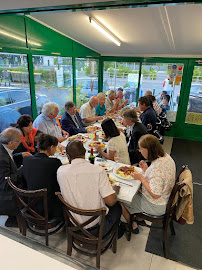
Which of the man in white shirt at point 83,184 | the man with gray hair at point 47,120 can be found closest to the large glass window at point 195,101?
the man with gray hair at point 47,120

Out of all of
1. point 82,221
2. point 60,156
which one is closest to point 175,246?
point 82,221

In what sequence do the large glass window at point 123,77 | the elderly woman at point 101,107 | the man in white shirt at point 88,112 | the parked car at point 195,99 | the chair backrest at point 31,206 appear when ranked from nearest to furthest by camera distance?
the chair backrest at point 31,206 < the man in white shirt at point 88,112 < the elderly woman at point 101,107 < the parked car at point 195,99 < the large glass window at point 123,77

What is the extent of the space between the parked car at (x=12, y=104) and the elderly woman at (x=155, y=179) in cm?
263

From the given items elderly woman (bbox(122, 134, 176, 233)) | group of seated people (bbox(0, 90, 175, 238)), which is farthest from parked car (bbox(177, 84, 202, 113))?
elderly woman (bbox(122, 134, 176, 233))

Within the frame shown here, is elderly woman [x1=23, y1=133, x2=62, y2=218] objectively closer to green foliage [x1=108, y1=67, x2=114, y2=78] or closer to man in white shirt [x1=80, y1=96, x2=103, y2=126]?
man in white shirt [x1=80, y1=96, x2=103, y2=126]

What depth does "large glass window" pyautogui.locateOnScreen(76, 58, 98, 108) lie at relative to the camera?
566 centimetres

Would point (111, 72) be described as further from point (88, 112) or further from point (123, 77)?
point (88, 112)

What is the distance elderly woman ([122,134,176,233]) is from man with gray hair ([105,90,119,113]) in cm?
382

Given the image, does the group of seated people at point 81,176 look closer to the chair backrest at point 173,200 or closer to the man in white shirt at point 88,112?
the chair backrest at point 173,200

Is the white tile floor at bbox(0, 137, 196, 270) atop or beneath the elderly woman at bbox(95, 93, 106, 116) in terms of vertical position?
beneath

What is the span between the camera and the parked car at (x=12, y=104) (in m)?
3.40

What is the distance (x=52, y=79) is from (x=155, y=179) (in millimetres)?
3712

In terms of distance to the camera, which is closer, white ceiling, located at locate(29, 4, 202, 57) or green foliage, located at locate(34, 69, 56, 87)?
white ceiling, located at locate(29, 4, 202, 57)

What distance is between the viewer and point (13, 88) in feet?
11.7
